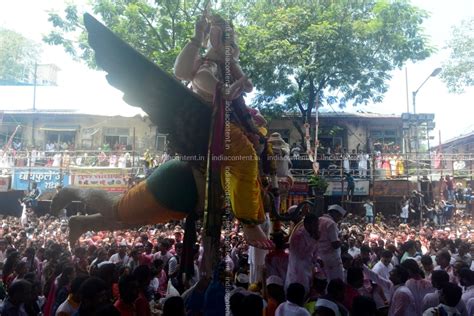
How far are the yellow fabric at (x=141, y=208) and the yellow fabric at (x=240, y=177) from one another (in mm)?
587

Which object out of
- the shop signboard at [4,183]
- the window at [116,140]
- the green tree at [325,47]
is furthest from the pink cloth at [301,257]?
the window at [116,140]

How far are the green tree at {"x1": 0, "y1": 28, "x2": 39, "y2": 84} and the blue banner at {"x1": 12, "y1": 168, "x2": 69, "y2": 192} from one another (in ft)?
45.3

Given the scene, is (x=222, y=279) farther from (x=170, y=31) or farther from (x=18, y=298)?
(x=170, y=31)

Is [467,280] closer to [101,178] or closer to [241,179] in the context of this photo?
[241,179]

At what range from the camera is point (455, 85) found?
2355cm

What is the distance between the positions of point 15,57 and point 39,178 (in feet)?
57.1

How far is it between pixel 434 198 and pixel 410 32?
682 cm

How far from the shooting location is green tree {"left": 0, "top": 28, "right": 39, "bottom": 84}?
32.0 metres

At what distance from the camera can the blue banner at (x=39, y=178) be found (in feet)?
65.0

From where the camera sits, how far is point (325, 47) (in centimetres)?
1741

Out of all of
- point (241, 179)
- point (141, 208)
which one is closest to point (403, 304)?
point (241, 179)

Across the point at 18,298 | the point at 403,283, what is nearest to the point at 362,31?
the point at 403,283

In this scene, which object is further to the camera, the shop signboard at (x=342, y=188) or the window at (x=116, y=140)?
the window at (x=116, y=140)

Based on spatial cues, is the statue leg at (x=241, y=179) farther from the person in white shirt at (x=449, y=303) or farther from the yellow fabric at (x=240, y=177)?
the person in white shirt at (x=449, y=303)
